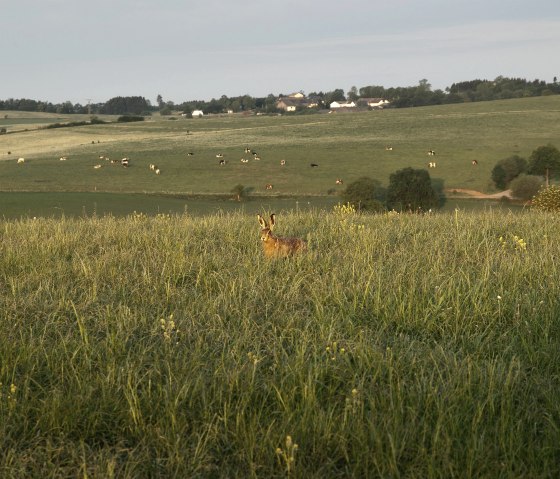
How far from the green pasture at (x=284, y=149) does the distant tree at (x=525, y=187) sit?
3.42m

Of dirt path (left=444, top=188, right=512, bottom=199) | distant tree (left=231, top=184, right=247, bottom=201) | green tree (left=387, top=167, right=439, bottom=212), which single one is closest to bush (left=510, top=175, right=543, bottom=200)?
dirt path (left=444, top=188, right=512, bottom=199)

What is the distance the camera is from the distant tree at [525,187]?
52812 mm

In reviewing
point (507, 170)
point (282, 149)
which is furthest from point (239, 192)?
point (282, 149)

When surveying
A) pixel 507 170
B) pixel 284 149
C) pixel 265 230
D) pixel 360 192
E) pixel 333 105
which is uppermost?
pixel 333 105

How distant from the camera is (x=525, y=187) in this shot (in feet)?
175

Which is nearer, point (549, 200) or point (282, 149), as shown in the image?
point (549, 200)

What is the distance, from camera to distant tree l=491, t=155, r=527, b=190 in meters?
58.2

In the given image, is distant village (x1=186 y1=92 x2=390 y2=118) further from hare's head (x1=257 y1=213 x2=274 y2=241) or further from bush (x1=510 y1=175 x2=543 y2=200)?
hare's head (x1=257 y1=213 x2=274 y2=241)

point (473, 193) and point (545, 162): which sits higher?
point (545, 162)

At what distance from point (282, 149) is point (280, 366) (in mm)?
76332

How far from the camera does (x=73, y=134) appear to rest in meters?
105

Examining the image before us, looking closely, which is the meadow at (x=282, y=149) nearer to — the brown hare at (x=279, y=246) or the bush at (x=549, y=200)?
the bush at (x=549, y=200)

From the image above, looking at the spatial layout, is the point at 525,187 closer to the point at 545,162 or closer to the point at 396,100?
the point at 545,162

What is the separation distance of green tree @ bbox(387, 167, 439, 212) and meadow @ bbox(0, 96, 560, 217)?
5.19 m
